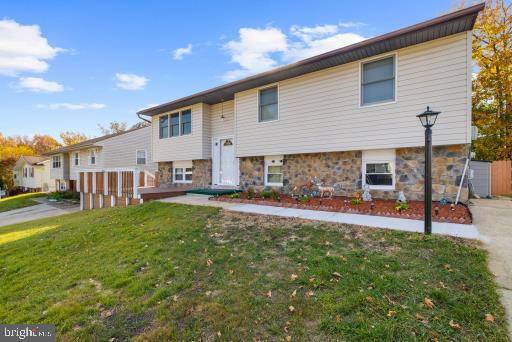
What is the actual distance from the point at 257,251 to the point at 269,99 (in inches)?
283

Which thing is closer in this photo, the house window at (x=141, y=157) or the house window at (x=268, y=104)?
the house window at (x=268, y=104)

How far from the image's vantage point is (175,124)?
12898mm

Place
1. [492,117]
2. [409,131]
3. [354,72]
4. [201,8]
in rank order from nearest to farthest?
[409,131], [354,72], [201,8], [492,117]

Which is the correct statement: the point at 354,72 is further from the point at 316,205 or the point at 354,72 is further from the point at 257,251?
the point at 257,251

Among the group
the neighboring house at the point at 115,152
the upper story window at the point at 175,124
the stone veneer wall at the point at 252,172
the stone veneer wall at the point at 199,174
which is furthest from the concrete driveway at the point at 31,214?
the stone veneer wall at the point at 252,172

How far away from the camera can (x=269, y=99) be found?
964 cm

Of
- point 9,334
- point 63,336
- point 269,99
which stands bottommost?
point 9,334

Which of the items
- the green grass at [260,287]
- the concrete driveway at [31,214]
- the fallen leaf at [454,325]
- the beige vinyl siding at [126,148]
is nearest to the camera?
the fallen leaf at [454,325]

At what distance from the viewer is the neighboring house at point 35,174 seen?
1101 inches

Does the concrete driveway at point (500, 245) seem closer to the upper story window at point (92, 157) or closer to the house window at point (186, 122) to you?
the house window at point (186, 122)

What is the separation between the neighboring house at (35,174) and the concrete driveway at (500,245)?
3671cm

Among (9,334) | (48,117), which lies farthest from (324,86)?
(48,117)

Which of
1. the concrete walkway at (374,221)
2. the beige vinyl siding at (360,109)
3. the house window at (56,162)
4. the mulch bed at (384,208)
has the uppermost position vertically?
the beige vinyl siding at (360,109)

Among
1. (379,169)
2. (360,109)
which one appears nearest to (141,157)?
(360,109)
